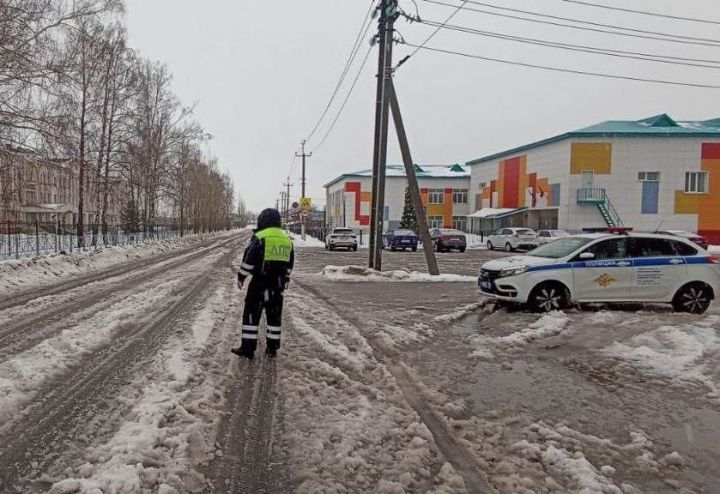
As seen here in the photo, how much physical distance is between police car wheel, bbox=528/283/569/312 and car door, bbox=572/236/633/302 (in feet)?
0.83

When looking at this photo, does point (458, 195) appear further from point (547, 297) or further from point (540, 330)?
point (540, 330)

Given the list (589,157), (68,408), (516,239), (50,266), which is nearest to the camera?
(68,408)

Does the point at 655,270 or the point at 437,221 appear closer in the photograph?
the point at 655,270

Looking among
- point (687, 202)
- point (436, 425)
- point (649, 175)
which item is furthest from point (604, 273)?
point (687, 202)

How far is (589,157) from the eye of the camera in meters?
43.9

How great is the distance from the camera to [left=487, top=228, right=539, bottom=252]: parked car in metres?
34.8

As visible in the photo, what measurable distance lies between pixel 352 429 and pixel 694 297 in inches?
347

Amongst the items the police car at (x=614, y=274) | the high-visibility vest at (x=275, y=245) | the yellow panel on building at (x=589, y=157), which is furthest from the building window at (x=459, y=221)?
the high-visibility vest at (x=275, y=245)

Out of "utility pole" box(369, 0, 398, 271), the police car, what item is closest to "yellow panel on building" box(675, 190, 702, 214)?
"utility pole" box(369, 0, 398, 271)

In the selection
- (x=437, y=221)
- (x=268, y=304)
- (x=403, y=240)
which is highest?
(x=437, y=221)

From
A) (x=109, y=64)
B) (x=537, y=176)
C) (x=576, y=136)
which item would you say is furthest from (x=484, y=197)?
(x=109, y=64)

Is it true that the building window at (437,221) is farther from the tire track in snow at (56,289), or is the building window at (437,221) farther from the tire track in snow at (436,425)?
the tire track in snow at (436,425)

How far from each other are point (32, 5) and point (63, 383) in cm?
1334

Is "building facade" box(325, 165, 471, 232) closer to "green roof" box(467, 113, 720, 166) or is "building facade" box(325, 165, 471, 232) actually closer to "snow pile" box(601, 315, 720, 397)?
"green roof" box(467, 113, 720, 166)
